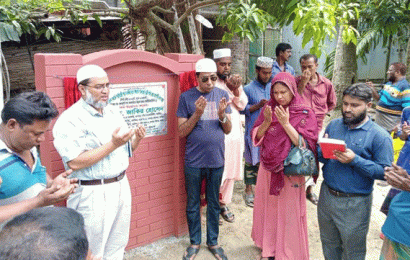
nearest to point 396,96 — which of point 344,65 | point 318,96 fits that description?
point 318,96

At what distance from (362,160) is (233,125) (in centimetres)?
199

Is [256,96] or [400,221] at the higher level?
[256,96]

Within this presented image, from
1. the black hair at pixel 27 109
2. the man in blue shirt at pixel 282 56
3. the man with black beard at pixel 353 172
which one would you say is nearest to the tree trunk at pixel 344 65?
the man in blue shirt at pixel 282 56

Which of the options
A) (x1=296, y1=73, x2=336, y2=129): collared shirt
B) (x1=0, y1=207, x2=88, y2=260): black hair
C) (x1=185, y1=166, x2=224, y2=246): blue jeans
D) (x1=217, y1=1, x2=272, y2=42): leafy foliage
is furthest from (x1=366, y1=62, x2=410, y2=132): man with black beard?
(x1=0, y1=207, x2=88, y2=260): black hair

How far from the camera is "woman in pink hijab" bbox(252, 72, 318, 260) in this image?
3084mm

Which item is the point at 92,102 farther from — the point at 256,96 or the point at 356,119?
the point at 256,96

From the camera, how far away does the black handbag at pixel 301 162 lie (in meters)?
2.96

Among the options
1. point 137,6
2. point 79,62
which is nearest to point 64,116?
point 79,62

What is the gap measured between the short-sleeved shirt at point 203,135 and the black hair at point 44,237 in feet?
7.40

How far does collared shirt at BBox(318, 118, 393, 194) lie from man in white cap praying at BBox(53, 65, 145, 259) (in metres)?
1.61

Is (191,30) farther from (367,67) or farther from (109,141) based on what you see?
(367,67)

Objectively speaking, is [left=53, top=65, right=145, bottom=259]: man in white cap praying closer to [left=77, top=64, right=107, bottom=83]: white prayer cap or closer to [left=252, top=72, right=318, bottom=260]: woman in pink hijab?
[left=77, top=64, right=107, bottom=83]: white prayer cap

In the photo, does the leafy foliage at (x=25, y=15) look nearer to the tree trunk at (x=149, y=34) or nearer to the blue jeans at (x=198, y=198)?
the tree trunk at (x=149, y=34)

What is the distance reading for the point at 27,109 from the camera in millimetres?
1923
